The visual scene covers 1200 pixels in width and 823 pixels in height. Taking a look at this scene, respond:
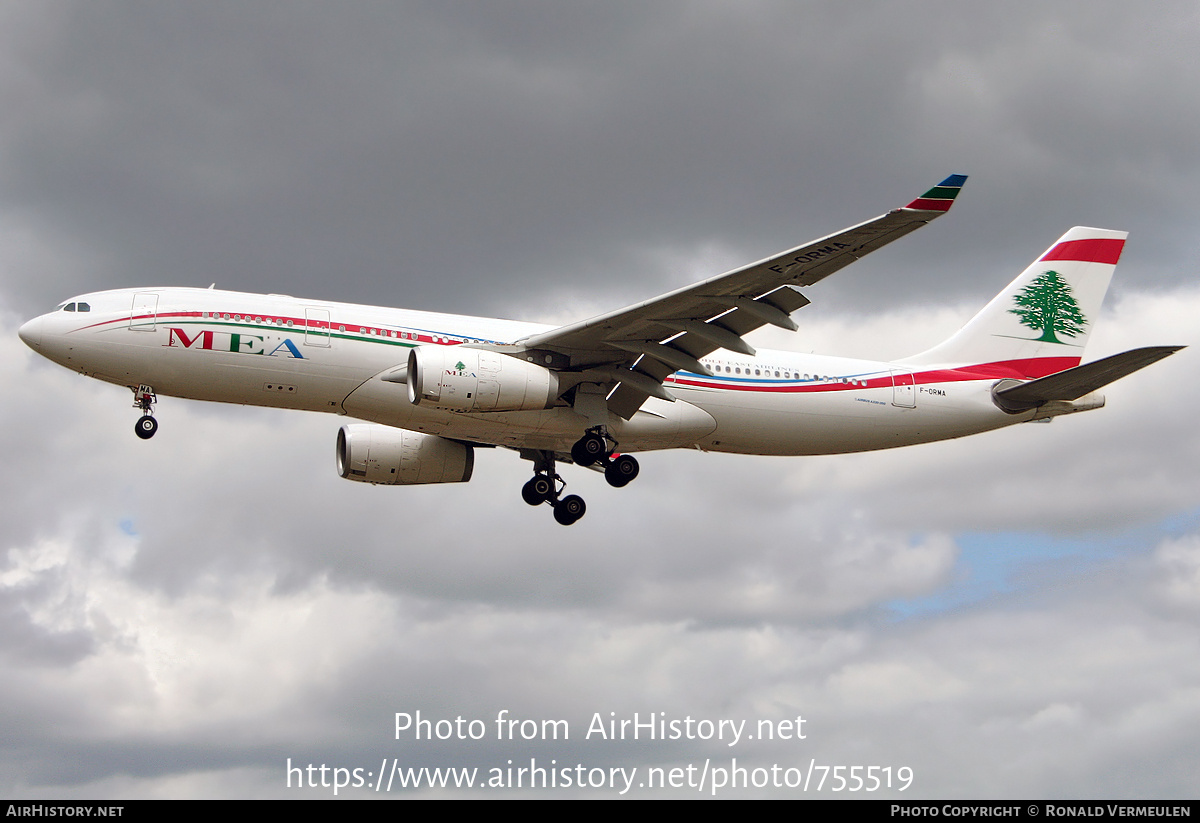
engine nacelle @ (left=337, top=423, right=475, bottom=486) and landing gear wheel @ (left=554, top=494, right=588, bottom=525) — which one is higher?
engine nacelle @ (left=337, top=423, right=475, bottom=486)

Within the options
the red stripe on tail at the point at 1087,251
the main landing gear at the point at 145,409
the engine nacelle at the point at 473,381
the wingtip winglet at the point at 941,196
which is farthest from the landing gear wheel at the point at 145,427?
the red stripe on tail at the point at 1087,251

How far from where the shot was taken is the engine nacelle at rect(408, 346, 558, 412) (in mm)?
28438

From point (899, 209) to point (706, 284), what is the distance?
499cm

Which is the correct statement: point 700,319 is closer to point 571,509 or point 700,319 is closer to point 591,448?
point 591,448

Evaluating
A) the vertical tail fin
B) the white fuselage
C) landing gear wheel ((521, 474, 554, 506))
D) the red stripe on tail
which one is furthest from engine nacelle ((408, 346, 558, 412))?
the red stripe on tail

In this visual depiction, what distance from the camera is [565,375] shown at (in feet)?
101

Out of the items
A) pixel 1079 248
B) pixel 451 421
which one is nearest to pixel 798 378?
pixel 451 421

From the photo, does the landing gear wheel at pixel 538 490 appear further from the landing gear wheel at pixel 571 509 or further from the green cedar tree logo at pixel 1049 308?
the green cedar tree logo at pixel 1049 308

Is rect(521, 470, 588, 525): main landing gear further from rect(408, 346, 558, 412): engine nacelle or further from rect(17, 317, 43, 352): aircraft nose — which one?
rect(17, 317, 43, 352): aircraft nose

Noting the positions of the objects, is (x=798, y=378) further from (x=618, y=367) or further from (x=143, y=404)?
(x=143, y=404)

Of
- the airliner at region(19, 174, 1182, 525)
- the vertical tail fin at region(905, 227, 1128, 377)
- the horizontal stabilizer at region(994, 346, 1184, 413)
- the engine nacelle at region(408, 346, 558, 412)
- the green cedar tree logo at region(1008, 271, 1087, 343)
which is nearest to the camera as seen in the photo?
the engine nacelle at region(408, 346, 558, 412)

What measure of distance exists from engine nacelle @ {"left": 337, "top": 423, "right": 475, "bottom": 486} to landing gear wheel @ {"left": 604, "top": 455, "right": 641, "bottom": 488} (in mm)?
5285

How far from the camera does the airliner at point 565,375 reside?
2875cm

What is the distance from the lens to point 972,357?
36.8 meters
